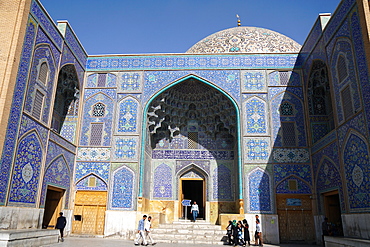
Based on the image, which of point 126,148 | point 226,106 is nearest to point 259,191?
point 226,106

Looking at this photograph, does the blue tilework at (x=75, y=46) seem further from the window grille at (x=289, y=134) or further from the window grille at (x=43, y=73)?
the window grille at (x=289, y=134)

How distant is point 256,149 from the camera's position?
35.8ft

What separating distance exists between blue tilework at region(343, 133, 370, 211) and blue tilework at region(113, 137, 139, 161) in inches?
259

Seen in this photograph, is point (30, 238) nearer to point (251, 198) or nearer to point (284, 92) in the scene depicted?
point (251, 198)

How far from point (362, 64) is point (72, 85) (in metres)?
9.27

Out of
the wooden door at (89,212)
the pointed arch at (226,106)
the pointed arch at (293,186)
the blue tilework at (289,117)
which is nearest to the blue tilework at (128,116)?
the pointed arch at (226,106)

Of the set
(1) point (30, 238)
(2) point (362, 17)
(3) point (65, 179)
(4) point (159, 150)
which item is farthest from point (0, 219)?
(2) point (362, 17)

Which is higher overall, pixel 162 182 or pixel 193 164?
pixel 193 164

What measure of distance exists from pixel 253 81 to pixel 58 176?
7.50 m

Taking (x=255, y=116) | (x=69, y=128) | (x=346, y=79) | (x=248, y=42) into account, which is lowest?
(x=69, y=128)

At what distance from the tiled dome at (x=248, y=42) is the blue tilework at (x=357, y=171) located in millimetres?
6657

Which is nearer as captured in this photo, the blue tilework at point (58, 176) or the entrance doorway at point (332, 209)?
the blue tilework at point (58, 176)

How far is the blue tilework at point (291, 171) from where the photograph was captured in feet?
34.6

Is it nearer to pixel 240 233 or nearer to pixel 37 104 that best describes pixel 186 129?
pixel 240 233
